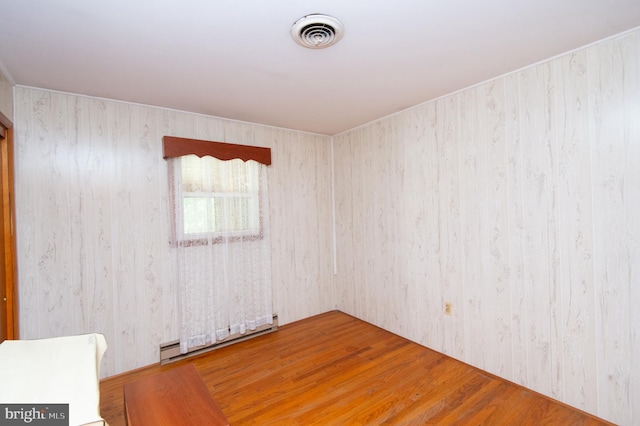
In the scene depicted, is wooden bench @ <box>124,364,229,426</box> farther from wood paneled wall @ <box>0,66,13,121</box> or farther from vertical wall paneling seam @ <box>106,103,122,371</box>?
wood paneled wall @ <box>0,66,13,121</box>

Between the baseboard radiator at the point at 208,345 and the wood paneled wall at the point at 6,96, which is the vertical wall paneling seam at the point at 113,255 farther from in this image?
the wood paneled wall at the point at 6,96

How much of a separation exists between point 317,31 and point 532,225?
204cm

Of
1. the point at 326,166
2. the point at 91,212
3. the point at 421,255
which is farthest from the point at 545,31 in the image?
the point at 91,212

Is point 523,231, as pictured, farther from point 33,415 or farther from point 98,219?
point 98,219

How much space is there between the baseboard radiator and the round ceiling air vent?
113 inches

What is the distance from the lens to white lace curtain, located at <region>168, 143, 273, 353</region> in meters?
2.88

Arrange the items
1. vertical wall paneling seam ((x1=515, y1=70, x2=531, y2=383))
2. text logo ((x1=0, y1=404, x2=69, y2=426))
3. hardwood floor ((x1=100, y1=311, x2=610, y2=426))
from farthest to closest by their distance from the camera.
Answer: vertical wall paneling seam ((x1=515, y1=70, x2=531, y2=383)), hardwood floor ((x1=100, y1=311, x2=610, y2=426)), text logo ((x1=0, y1=404, x2=69, y2=426))

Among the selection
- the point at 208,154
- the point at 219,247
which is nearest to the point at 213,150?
the point at 208,154

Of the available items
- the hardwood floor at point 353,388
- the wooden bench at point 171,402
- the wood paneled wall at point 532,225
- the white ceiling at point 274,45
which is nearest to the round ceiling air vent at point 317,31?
the white ceiling at point 274,45

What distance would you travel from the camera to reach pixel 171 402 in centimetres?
146

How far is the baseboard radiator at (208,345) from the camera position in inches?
109

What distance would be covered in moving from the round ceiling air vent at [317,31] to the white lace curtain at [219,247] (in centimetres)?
174

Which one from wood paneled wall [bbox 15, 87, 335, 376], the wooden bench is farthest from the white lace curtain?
the wooden bench

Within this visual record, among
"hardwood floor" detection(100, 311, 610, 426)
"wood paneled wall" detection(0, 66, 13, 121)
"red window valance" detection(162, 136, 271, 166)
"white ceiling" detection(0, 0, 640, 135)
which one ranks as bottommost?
"hardwood floor" detection(100, 311, 610, 426)
